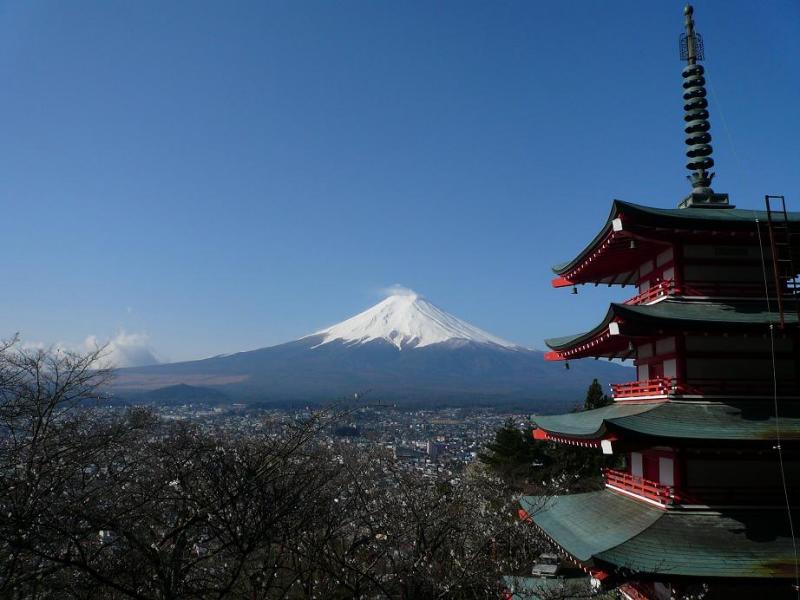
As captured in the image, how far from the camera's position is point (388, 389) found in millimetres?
115500

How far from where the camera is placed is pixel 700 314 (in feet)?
30.3

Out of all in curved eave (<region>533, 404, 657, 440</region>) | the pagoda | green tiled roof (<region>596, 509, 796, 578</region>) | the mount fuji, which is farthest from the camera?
the mount fuji

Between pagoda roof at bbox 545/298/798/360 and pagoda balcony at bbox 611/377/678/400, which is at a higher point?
pagoda roof at bbox 545/298/798/360

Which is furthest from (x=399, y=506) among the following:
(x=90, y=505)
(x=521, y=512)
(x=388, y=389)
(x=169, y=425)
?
(x=388, y=389)

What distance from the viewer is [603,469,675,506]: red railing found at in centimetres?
909

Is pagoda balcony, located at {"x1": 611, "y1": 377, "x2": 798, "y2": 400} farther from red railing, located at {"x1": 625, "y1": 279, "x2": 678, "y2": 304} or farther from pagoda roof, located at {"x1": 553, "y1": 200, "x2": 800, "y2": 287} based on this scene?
pagoda roof, located at {"x1": 553, "y1": 200, "x2": 800, "y2": 287}

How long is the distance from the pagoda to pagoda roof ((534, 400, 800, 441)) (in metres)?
0.03

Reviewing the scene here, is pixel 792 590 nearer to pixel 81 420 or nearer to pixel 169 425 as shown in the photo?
pixel 81 420

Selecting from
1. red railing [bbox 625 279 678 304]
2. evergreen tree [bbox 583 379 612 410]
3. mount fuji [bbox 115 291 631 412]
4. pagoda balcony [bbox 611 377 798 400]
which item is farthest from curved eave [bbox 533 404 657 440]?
mount fuji [bbox 115 291 631 412]

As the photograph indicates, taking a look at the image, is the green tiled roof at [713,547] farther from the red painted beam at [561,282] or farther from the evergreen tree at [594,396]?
the evergreen tree at [594,396]

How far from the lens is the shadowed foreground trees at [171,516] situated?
6.99 metres

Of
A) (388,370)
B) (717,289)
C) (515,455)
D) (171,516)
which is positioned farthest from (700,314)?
(388,370)

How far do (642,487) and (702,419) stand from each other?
Result: 1664mm

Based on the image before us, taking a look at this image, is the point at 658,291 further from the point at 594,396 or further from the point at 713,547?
the point at 594,396
